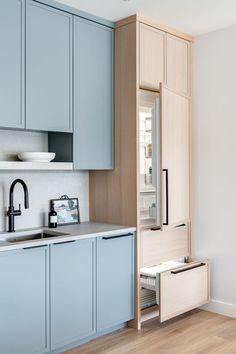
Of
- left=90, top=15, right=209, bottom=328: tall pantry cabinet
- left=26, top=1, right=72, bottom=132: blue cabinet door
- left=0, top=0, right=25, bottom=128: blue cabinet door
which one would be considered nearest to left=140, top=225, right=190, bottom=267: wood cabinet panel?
left=90, top=15, right=209, bottom=328: tall pantry cabinet

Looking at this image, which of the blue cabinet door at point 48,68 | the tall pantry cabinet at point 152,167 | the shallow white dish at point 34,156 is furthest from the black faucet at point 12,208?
the tall pantry cabinet at point 152,167

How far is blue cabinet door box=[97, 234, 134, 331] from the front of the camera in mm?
3219

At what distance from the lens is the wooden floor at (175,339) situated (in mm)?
3061

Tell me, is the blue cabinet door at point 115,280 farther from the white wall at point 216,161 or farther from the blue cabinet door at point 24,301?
the white wall at point 216,161

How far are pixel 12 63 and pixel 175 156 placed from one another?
1546 mm

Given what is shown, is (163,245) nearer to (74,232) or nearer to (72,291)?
(74,232)

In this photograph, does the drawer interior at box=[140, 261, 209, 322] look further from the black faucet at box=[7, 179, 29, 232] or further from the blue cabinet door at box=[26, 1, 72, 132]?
the blue cabinet door at box=[26, 1, 72, 132]

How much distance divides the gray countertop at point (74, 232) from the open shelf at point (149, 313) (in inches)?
29.2

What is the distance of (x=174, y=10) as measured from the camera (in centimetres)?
336

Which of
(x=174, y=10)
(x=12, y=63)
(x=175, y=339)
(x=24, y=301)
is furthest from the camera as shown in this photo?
(x=174, y=10)

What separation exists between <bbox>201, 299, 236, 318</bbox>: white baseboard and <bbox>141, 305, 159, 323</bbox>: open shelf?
0.53 meters

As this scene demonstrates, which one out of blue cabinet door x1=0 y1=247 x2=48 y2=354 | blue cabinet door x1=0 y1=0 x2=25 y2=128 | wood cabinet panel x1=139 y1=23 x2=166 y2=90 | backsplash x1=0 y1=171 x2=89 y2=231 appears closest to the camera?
blue cabinet door x1=0 y1=247 x2=48 y2=354

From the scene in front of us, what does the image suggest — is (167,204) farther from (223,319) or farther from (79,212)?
(223,319)

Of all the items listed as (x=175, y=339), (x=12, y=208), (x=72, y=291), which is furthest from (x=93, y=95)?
(x=175, y=339)
